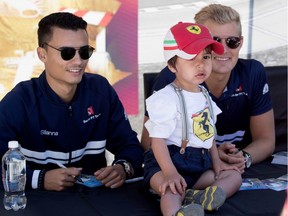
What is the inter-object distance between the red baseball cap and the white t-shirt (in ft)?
0.57

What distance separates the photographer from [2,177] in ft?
9.26

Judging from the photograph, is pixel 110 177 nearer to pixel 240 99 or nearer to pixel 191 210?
pixel 191 210

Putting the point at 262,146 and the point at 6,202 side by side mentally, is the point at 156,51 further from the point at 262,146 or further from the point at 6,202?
the point at 6,202

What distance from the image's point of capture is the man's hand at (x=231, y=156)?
3.06 m

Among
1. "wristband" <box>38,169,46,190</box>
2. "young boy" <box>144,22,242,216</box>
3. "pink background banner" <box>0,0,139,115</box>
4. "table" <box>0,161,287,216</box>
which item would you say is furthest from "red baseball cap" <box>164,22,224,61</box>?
"pink background banner" <box>0,0,139,115</box>

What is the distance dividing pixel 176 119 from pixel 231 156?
503mm

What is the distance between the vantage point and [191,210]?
2375mm

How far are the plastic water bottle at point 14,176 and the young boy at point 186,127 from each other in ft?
1.86

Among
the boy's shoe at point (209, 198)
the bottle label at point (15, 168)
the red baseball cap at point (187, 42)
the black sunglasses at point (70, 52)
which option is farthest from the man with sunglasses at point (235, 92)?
the bottle label at point (15, 168)

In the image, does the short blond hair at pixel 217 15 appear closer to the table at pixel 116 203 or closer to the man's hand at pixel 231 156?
the man's hand at pixel 231 156

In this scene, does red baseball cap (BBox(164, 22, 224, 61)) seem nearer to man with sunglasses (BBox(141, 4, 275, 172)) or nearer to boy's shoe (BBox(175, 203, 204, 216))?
man with sunglasses (BBox(141, 4, 275, 172))

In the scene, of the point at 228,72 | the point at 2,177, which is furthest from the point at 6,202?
the point at 228,72

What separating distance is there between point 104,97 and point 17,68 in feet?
4.69

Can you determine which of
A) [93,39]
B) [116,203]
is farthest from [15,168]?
[93,39]
